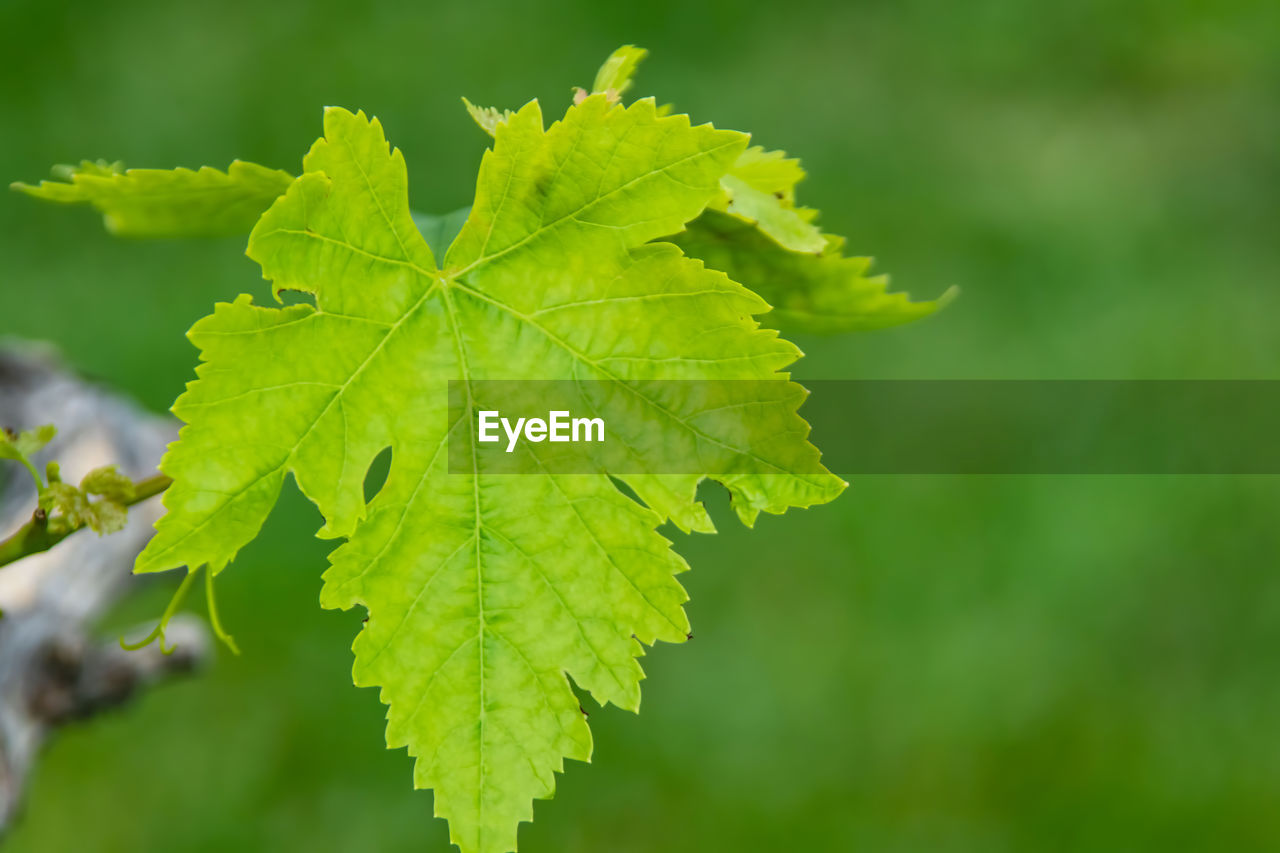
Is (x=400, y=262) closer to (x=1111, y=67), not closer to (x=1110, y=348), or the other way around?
(x=1110, y=348)

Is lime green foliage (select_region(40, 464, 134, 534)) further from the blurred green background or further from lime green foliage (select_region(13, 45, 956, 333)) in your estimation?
the blurred green background

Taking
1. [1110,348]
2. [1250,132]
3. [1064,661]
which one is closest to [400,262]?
[1064,661]
